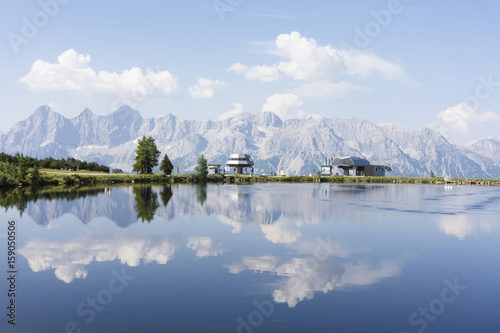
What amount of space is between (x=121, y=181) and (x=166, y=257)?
117 m

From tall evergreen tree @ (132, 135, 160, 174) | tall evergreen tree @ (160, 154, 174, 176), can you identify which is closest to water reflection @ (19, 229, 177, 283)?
Result: tall evergreen tree @ (132, 135, 160, 174)

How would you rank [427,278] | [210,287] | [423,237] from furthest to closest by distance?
1. [423,237]
2. [427,278]
3. [210,287]

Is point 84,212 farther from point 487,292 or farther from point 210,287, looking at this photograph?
point 487,292

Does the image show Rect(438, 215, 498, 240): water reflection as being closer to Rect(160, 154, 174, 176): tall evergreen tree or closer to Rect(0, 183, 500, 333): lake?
Rect(0, 183, 500, 333): lake

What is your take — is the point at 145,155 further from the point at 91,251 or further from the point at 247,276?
the point at 247,276

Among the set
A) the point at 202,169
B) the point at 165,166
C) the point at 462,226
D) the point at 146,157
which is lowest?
the point at 462,226

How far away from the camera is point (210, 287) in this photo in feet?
71.3

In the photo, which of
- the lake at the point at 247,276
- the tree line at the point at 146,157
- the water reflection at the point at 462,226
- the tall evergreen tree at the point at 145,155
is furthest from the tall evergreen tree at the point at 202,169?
the water reflection at the point at 462,226

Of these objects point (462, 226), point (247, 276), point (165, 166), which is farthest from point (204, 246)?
point (165, 166)

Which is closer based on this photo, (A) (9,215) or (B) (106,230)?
(B) (106,230)

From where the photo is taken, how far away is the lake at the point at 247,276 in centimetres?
1739

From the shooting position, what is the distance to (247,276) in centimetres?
2402

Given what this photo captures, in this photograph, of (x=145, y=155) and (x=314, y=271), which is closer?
(x=314, y=271)

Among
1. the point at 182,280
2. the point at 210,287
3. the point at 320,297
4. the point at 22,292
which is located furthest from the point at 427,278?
the point at 22,292
